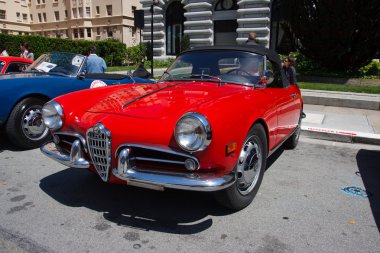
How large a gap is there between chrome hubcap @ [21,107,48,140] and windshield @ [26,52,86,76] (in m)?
1.01

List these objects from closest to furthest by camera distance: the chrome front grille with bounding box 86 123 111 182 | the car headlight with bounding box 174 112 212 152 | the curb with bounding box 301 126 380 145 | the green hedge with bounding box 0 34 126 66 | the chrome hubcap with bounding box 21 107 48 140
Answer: the car headlight with bounding box 174 112 212 152
the chrome front grille with bounding box 86 123 111 182
the chrome hubcap with bounding box 21 107 48 140
the curb with bounding box 301 126 380 145
the green hedge with bounding box 0 34 126 66

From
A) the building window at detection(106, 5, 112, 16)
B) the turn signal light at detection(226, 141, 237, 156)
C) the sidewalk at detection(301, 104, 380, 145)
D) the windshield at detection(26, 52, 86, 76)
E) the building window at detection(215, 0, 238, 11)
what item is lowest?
→ the sidewalk at detection(301, 104, 380, 145)

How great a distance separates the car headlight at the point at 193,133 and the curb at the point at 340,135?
4.40m

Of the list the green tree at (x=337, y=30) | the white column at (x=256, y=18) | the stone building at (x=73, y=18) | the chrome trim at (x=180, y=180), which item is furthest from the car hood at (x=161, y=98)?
the stone building at (x=73, y=18)

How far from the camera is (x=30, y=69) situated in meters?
6.16

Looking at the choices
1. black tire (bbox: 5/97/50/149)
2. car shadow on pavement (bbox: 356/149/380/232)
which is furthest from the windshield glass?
black tire (bbox: 5/97/50/149)

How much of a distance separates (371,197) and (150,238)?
2.50 metres

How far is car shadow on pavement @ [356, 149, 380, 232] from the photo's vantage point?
340 cm

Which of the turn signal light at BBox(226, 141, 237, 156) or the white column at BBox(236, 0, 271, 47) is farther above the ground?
the white column at BBox(236, 0, 271, 47)

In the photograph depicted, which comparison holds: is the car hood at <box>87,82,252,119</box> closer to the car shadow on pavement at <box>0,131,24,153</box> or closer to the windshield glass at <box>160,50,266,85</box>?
the windshield glass at <box>160,50,266,85</box>

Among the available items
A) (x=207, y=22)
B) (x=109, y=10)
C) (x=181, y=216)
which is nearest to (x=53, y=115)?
(x=181, y=216)

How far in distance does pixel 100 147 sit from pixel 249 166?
1.43 m

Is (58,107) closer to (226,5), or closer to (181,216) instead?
(181,216)

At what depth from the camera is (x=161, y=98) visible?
336 centimetres
